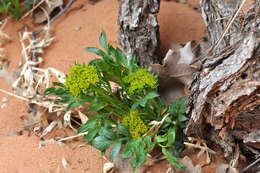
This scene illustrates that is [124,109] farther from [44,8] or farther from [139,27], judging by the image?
[44,8]

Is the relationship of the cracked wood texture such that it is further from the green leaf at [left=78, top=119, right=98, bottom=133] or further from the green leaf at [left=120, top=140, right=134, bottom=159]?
the green leaf at [left=78, top=119, right=98, bottom=133]

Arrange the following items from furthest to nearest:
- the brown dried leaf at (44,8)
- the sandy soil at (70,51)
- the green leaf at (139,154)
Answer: the brown dried leaf at (44,8) → the sandy soil at (70,51) → the green leaf at (139,154)

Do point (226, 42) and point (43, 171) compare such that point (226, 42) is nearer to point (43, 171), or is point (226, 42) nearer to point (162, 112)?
point (162, 112)

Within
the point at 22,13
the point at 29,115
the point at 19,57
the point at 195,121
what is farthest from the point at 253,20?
the point at 22,13

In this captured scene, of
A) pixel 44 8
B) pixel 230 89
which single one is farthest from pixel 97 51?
pixel 44 8

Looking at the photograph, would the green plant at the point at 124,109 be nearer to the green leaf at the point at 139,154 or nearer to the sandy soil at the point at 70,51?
the green leaf at the point at 139,154

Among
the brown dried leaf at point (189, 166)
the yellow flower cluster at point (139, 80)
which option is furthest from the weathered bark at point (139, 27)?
the brown dried leaf at point (189, 166)
